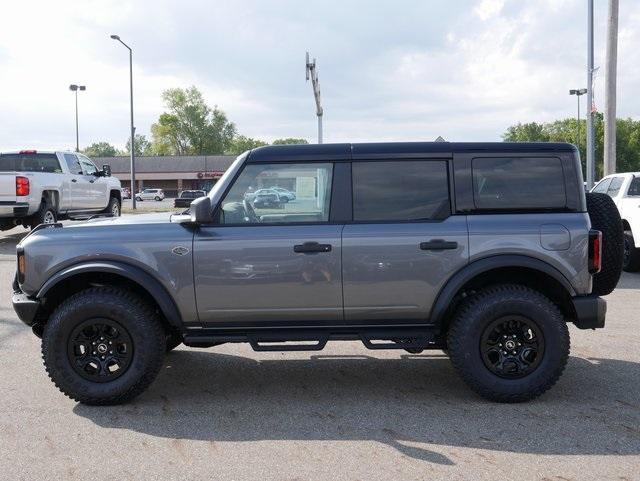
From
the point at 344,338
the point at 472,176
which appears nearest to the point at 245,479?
the point at 344,338

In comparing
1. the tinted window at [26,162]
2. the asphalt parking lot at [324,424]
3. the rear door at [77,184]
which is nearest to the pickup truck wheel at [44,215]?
the rear door at [77,184]

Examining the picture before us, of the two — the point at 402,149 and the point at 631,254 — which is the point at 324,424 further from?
the point at 631,254

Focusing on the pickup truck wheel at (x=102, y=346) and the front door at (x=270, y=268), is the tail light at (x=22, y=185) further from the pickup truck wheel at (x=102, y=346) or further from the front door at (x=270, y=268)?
the front door at (x=270, y=268)

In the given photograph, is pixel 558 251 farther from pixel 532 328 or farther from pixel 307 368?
pixel 307 368

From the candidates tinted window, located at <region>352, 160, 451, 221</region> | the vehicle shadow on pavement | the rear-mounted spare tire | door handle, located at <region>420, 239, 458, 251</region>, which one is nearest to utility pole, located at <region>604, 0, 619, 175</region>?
the vehicle shadow on pavement

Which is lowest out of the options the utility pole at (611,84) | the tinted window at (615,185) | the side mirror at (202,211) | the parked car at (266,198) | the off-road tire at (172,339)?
the off-road tire at (172,339)

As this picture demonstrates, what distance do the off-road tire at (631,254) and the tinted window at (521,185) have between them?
698cm

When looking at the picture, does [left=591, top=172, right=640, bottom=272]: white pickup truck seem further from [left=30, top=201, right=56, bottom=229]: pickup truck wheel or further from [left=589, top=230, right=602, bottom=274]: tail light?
[left=30, top=201, right=56, bottom=229]: pickup truck wheel

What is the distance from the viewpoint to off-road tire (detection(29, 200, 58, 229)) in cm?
1481

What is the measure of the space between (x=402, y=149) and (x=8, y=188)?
11.8 metres

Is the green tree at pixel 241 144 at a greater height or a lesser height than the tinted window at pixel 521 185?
greater

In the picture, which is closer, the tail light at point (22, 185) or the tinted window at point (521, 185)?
the tinted window at point (521, 185)

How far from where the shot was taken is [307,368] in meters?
5.75

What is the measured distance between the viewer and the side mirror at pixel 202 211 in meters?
4.64
